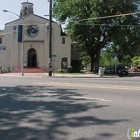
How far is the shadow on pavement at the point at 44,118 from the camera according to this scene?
5.69 meters

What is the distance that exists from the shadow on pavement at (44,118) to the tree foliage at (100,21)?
27689 mm

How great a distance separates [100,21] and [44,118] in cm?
3262

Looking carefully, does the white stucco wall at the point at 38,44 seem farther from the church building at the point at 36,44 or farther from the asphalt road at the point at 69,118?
the asphalt road at the point at 69,118

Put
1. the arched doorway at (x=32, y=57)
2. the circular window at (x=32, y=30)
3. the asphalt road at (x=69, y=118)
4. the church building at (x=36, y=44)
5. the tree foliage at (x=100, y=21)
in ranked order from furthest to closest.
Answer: the arched doorway at (x=32, y=57), the circular window at (x=32, y=30), the church building at (x=36, y=44), the tree foliage at (x=100, y=21), the asphalt road at (x=69, y=118)

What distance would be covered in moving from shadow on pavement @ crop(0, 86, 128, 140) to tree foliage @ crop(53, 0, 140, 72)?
90.8 feet

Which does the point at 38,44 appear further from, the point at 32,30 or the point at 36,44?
the point at 32,30

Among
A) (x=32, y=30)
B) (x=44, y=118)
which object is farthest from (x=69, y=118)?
(x=32, y=30)

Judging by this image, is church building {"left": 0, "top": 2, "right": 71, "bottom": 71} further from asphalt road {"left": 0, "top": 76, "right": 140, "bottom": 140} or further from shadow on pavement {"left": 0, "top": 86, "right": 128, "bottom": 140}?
shadow on pavement {"left": 0, "top": 86, "right": 128, "bottom": 140}

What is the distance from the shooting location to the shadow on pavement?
5.69 metres

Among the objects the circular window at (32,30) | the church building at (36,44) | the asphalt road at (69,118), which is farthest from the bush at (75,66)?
the asphalt road at (69,118)

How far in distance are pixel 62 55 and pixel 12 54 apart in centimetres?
907

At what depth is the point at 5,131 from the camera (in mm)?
5938

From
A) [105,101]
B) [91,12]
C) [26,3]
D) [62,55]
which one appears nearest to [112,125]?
[105,101]

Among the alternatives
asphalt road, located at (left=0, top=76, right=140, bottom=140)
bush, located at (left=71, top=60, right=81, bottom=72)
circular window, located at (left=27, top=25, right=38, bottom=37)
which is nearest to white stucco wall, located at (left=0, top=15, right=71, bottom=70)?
circular window, located at (left=27, top=25, right=38, bottom=37)
